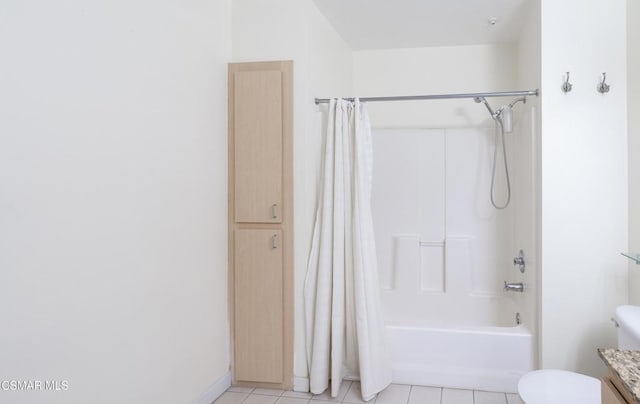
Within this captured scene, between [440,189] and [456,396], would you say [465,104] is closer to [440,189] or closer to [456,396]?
[440,189]

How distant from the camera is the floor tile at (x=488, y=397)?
2.55 m

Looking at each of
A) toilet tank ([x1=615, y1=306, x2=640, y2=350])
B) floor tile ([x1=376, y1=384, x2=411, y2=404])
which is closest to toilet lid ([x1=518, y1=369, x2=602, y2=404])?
toilet tank ([x1=615, y1=306, x2=640, y2=350])

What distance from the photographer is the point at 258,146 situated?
8.95ft

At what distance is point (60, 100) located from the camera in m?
1.58

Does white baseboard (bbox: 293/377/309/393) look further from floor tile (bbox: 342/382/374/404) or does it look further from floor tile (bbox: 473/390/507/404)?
floor tile (bbox: 473/390/507/404)

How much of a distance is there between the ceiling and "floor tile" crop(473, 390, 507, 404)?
7.35ft

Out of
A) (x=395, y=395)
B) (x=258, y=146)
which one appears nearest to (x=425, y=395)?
(x=395, y=395)

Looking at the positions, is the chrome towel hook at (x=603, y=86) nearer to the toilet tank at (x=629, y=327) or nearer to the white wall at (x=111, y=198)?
the toilet tank at (x=629, y=327)

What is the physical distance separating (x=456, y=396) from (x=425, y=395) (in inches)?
6.6

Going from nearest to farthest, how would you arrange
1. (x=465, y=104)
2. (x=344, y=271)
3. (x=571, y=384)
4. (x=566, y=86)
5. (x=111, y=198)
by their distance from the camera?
(x=111, y=198), (x=571, y=384), (x=566, y=86), (x=344, y=271), (x=465, y=104)

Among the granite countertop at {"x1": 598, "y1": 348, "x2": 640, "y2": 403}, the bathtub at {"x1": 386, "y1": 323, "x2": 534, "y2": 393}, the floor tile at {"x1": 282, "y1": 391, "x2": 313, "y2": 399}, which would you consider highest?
the granite countertop at {"x1": 598, "y1": 348, "x2": 640, "y2": 403}

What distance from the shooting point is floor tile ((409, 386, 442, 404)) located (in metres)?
2.57

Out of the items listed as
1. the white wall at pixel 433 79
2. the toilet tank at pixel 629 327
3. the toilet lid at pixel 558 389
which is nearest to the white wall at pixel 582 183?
the toilet tank at pixel 629 327

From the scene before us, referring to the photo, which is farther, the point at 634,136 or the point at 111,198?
the point at 634,136
